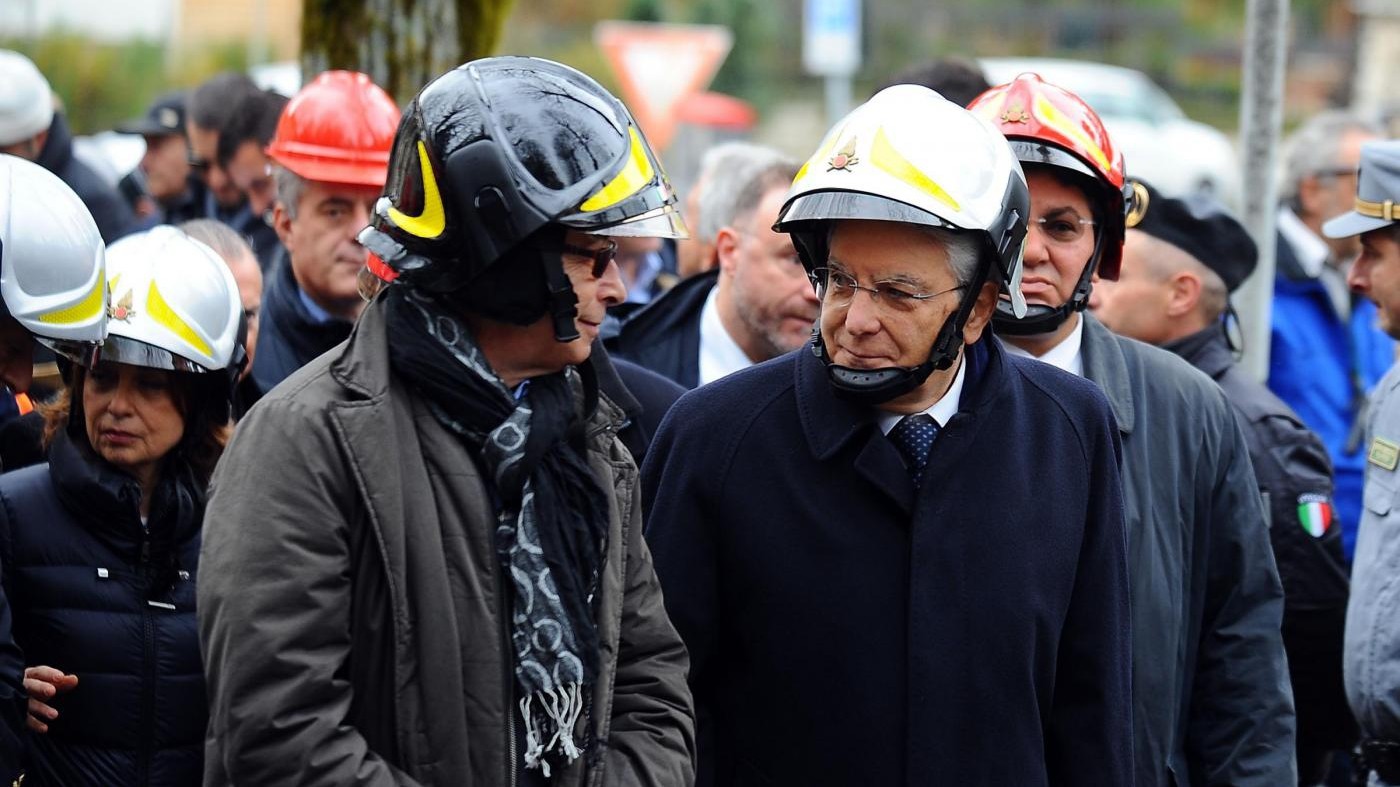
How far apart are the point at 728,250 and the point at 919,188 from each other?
98.4 inches

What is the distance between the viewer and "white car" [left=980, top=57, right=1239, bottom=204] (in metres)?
20.8

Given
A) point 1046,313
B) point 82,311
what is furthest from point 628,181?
point 1046,313

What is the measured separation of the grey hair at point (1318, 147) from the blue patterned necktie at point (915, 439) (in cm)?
579

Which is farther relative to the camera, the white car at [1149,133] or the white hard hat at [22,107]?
the white car at [1149,133]

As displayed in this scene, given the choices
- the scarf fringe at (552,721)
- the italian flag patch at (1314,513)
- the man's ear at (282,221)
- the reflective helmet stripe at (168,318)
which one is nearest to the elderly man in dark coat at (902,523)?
the scarf fringe at (552,721)

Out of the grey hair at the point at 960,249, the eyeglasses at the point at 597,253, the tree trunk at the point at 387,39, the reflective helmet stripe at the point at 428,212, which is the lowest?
the grey hair at the point at 960,249

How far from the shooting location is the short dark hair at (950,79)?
565 cm

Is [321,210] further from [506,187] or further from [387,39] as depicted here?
[506,187]

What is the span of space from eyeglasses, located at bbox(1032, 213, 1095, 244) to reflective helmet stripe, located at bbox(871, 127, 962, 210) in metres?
0.91

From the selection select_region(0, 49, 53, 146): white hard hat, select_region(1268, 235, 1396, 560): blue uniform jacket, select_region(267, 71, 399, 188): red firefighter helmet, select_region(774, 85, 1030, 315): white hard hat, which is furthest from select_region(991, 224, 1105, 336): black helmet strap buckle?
select_region(0, 49, 53, 146): white hard hat

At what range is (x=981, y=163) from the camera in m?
3.38

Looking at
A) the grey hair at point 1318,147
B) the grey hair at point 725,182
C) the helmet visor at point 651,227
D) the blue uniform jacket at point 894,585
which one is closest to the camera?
the helmet visor at point 651,227

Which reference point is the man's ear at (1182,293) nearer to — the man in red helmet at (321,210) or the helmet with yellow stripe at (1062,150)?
the helmet with yellow stripe at (1062,150)

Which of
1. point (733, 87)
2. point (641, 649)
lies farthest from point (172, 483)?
point (733, 87)
